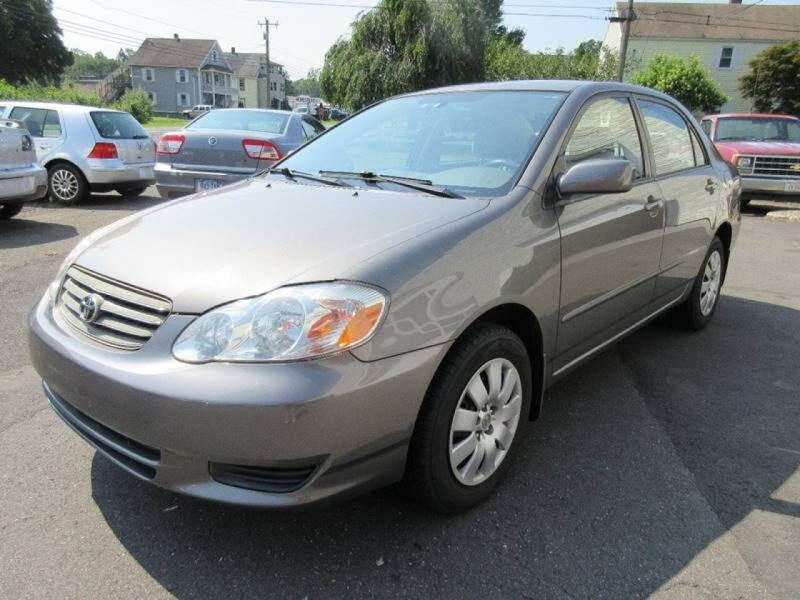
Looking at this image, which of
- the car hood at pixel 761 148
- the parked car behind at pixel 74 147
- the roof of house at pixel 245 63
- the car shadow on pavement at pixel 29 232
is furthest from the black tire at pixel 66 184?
the roof of house at pixel 245 63

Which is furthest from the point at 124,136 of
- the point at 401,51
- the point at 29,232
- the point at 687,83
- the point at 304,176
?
the point at 687,83

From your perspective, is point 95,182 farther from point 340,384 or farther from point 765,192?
point 765,192

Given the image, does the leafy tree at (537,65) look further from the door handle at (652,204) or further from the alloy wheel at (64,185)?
the door handle at (652,204)

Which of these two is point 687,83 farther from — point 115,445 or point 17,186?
point 115,445

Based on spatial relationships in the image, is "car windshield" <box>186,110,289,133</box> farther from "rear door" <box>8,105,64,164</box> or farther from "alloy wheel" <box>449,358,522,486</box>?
"alloy wheel" <box>449,358,522,486</box>

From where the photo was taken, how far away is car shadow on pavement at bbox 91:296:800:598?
6.95 feet

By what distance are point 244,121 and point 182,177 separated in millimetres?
1492

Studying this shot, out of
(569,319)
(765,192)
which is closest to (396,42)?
(765,192)

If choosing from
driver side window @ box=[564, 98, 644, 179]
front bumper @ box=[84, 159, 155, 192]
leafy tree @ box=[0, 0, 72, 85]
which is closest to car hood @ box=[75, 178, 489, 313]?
driver side window @ box=[564, 98, 644, 179]

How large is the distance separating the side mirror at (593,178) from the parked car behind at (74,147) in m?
8.72

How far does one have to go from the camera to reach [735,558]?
2.27 metres

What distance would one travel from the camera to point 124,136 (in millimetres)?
10039

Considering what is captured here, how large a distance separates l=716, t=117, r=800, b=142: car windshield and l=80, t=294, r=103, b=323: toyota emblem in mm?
12616

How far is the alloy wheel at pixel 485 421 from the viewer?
231 cm
